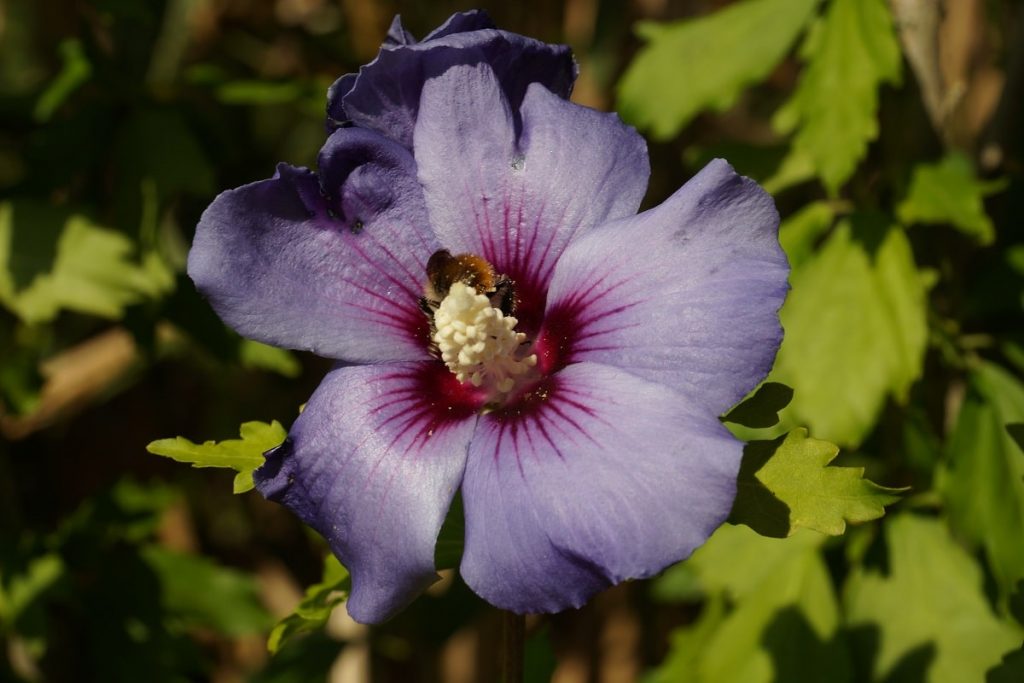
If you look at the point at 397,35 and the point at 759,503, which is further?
the point at 397,35

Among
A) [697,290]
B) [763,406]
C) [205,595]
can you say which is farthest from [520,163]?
[205,595]

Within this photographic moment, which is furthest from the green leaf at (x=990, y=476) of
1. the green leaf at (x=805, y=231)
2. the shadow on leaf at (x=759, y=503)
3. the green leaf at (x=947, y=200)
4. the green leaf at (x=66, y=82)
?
the green leaf at (x=66, y=82)

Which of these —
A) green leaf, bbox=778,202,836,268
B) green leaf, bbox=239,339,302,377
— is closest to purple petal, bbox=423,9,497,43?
green leaf, bbox=778,202,836,268

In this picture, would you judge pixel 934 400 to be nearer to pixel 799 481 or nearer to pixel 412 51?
pixel 799 481

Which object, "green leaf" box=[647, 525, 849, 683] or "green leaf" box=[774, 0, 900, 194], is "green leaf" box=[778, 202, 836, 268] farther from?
"green leaf" box=[647, 525, 849, 683]

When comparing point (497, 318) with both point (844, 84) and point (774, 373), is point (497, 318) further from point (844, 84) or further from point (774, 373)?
point (844, 84)

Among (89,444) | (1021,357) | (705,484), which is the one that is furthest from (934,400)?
(89,444)

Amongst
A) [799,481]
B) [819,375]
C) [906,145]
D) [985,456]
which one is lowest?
[985,456]
